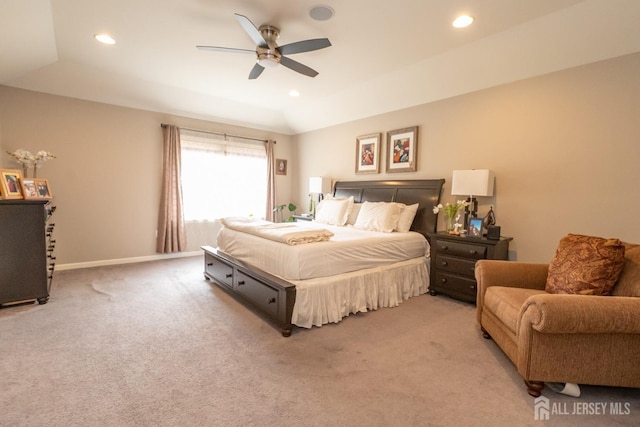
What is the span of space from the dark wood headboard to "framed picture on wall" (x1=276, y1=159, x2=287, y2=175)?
223 cm

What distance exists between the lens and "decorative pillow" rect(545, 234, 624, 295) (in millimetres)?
1949

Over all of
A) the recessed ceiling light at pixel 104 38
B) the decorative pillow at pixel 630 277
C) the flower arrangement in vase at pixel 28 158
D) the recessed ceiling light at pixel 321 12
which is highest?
the recessed ceiling light at pixel 321 12

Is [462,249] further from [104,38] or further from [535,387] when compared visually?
[104,38]

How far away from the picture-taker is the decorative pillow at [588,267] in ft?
6.40

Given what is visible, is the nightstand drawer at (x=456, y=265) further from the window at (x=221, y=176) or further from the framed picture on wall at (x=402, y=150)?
the window at (x=221, y=176)

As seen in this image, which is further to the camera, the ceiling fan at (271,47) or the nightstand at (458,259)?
the nightstand at (458,259)

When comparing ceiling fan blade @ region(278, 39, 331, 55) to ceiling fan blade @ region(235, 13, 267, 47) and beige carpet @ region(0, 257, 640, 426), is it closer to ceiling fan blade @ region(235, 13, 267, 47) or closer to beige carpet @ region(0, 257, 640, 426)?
ceiling fan blade @ region(235, 13, 267, 47)

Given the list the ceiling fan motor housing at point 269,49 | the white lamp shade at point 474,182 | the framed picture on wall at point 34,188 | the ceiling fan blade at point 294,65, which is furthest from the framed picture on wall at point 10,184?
the white lamp shade at point 474,182

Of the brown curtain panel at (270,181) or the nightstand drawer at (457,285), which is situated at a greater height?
the brown curtain panel at (270,181)

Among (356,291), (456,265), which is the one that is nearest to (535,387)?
(356,291)

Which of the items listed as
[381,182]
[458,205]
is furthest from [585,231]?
[381,182]

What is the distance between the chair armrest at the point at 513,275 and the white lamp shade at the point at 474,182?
3.55 ft

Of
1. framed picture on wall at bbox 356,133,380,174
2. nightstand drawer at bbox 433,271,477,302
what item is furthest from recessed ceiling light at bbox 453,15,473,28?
nightstand drawer at bbox 433,271,477,302

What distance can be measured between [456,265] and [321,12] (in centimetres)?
300
